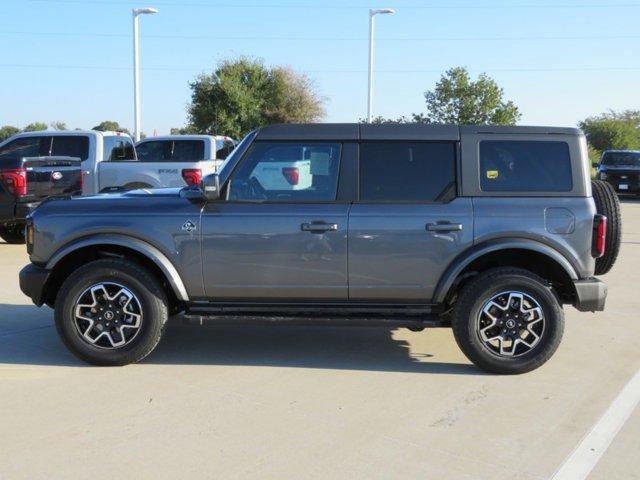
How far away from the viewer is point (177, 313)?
18.9 ft

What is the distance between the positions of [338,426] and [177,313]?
79.3 inches

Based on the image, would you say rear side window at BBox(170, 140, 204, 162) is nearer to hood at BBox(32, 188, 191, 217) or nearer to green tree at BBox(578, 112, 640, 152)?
hood at BBox(32, 188, 191, 217)

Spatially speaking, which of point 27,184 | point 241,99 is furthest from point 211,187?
point 241,99

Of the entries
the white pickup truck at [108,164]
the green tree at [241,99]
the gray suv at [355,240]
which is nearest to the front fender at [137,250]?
the gray suv at [355,240]

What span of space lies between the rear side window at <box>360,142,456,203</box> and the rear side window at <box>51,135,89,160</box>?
31.6 ft

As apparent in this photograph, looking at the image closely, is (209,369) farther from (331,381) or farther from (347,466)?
(347,466)


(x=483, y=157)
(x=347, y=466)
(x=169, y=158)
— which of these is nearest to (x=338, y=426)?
(x=347, y=466)

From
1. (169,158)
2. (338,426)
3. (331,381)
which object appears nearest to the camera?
(338,426)

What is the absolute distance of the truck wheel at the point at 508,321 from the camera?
205 inches

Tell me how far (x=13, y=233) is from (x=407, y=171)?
9.30 meters

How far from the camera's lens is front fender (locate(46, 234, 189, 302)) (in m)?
5.30

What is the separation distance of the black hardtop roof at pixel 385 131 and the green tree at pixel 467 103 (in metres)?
24.7

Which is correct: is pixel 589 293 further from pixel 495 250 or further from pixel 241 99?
pixel 241 99

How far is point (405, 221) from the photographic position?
5.24 m
